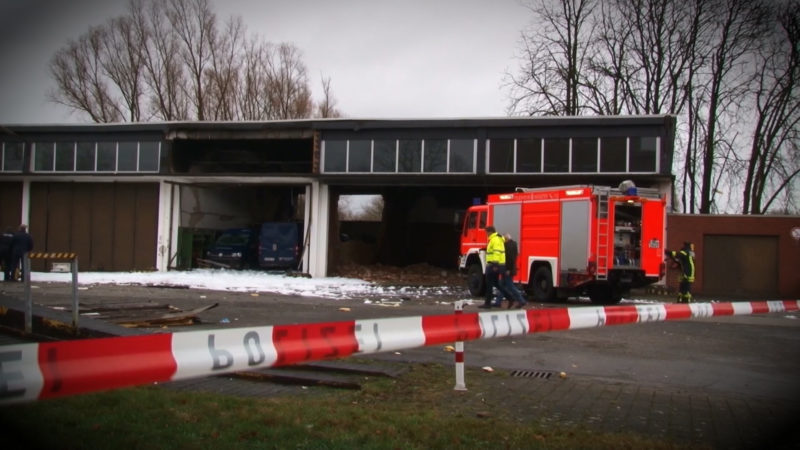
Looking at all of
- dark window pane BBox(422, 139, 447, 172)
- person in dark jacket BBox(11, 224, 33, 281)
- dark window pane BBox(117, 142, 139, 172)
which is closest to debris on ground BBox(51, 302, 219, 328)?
person in dark jacket BBox(11, 224, 33, 281)

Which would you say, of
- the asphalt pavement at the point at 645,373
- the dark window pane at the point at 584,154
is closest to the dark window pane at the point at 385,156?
the dark window pane at the point at 584,154

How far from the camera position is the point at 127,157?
29328mm

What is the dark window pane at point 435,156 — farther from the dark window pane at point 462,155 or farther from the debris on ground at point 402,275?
the debris on ground at point 402,275

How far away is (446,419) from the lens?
5.50 m

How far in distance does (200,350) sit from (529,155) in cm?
2273

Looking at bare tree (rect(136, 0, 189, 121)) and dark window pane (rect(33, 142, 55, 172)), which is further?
dark window pane (rect(33, 142, 55, 172))

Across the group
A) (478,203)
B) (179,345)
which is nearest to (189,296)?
(478,203)

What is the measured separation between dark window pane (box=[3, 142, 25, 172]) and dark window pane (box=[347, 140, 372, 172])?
15.3m

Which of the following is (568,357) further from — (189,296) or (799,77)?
(189,296)

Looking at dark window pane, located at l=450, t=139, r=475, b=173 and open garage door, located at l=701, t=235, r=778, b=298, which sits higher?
dark window pane, located at l=450, t=139, r=475, b=173

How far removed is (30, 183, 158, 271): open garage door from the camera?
29.2 metres

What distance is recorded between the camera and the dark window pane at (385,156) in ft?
87.7

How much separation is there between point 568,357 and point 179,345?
6.92 metres

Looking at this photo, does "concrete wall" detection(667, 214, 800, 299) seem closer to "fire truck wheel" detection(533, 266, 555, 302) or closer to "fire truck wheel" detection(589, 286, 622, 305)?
"fire truck wheel" detection(589, 286, 622, 305)
